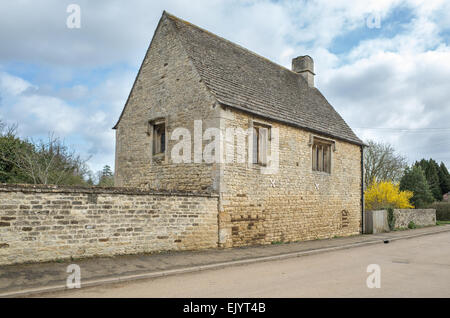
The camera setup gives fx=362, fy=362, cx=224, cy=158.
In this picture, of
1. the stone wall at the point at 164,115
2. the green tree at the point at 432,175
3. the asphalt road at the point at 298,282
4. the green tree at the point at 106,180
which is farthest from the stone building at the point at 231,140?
the green tree at the point at 432,175

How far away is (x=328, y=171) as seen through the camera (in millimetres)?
18562

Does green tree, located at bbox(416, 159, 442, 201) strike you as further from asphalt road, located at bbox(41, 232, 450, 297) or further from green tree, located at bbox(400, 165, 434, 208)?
asphalt road, located at bbox(41, 232, 450, 297)

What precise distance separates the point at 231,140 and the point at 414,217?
73.0ft

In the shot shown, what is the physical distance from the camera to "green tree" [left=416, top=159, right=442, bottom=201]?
56.3 m

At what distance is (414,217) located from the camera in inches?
1135

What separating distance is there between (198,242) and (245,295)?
19.2 ft

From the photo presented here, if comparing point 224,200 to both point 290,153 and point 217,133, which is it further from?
point 290,153

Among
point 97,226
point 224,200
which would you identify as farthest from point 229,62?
point 97,226

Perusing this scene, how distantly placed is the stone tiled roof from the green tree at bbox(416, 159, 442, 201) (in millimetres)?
44041

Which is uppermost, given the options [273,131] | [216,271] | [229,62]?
[229,62]

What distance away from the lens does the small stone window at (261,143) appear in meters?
14.5

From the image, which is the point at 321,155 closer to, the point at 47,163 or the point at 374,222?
the point at 374,222
